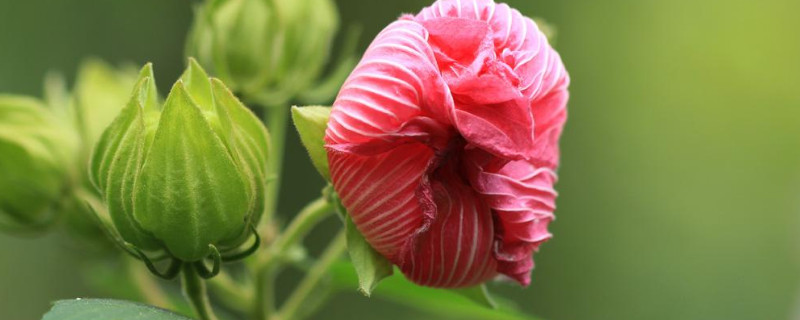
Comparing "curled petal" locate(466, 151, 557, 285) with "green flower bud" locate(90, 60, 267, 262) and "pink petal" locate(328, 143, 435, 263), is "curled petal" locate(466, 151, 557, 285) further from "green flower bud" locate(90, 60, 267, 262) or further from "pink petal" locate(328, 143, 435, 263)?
"green flower bud" locate(90, 60, 267, 262)

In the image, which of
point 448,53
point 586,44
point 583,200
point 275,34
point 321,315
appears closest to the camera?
point 448,53

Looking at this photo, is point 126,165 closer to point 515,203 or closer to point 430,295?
point 515,203

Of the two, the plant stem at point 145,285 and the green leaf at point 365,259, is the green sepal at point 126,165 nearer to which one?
the green leaf at point 365,259

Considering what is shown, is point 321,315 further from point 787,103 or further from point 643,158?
point 787,103

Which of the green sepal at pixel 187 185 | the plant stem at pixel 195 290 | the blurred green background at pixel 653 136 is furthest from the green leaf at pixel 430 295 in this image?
the blurred green background at pixel 653 136

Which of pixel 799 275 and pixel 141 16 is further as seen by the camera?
pixel 799 275

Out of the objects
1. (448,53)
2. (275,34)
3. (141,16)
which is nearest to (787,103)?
(141,16)
